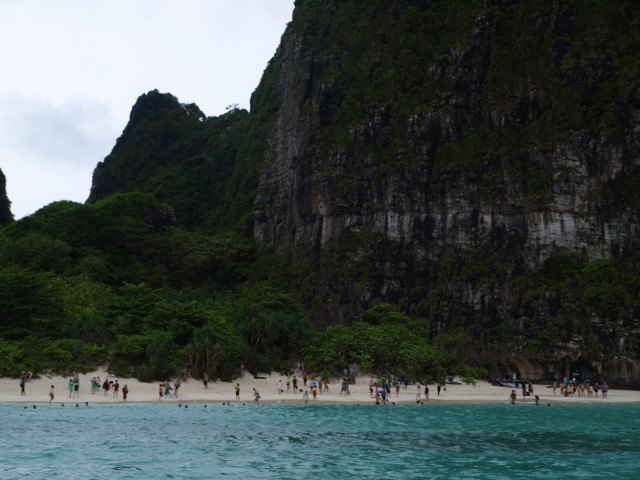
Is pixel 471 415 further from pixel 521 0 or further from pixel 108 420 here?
→ pixel 521 0

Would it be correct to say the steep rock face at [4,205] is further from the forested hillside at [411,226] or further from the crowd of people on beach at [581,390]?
the crowd of people on beach at [581,390]

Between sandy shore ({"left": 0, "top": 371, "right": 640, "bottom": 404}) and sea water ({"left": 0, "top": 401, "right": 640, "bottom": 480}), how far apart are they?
3.08m

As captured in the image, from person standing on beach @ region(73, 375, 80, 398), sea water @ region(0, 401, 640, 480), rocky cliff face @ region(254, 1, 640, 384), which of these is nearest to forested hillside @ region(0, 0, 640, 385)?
rocky cliff face @ region(254, 1, 640, 384)

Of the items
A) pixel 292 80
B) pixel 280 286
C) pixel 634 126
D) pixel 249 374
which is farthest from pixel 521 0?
pixel 249 374

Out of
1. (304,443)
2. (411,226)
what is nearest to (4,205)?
(411,226)

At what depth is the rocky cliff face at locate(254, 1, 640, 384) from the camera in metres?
75.2

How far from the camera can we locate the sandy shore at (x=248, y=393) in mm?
44875

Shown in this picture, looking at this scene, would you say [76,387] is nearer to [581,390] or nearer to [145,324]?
[145,324]

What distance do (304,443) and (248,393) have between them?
892 inches

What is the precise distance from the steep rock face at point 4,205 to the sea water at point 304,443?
226 ft

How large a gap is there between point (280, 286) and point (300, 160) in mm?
17176

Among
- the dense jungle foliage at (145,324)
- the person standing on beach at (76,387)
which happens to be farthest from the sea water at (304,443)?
the dense jungle foliage at (145,324)

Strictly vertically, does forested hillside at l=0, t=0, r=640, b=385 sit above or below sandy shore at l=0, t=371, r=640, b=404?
above

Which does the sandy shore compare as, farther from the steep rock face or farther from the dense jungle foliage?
the steep rock face
